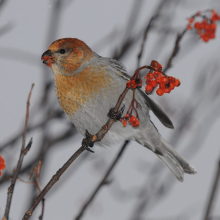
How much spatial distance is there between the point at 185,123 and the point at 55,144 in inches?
68.7

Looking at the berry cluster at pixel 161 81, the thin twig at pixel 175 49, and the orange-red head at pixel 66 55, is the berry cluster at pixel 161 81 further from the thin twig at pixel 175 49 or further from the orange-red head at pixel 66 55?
the orange-red head at pixel 66 55

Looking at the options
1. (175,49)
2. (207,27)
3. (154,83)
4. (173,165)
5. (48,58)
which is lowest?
(173,165)

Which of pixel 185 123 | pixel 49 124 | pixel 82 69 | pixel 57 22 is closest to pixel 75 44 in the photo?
pixel 82 69

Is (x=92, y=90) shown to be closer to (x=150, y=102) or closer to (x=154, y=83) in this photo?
(x=150, y=102)

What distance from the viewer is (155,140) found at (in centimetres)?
412

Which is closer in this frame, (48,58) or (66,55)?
(48,58)

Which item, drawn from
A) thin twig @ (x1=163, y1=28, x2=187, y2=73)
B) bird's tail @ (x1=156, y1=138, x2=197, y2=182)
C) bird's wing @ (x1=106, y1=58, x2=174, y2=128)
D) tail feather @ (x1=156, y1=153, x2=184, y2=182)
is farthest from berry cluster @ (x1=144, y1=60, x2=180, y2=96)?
tail feather @ (x1=156, y1=153, x2=184, y2=182)

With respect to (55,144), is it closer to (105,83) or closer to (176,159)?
(105,83)

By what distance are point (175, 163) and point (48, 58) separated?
2132 mm

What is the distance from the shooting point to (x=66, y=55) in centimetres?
375

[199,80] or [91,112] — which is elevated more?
[199,80]

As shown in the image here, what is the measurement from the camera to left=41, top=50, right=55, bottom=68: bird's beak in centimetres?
354

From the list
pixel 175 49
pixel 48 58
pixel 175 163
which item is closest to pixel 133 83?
pixel 175 49

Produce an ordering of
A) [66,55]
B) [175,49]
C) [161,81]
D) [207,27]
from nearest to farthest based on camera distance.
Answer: [161,81], [175,49], [207,27], [66,55]
